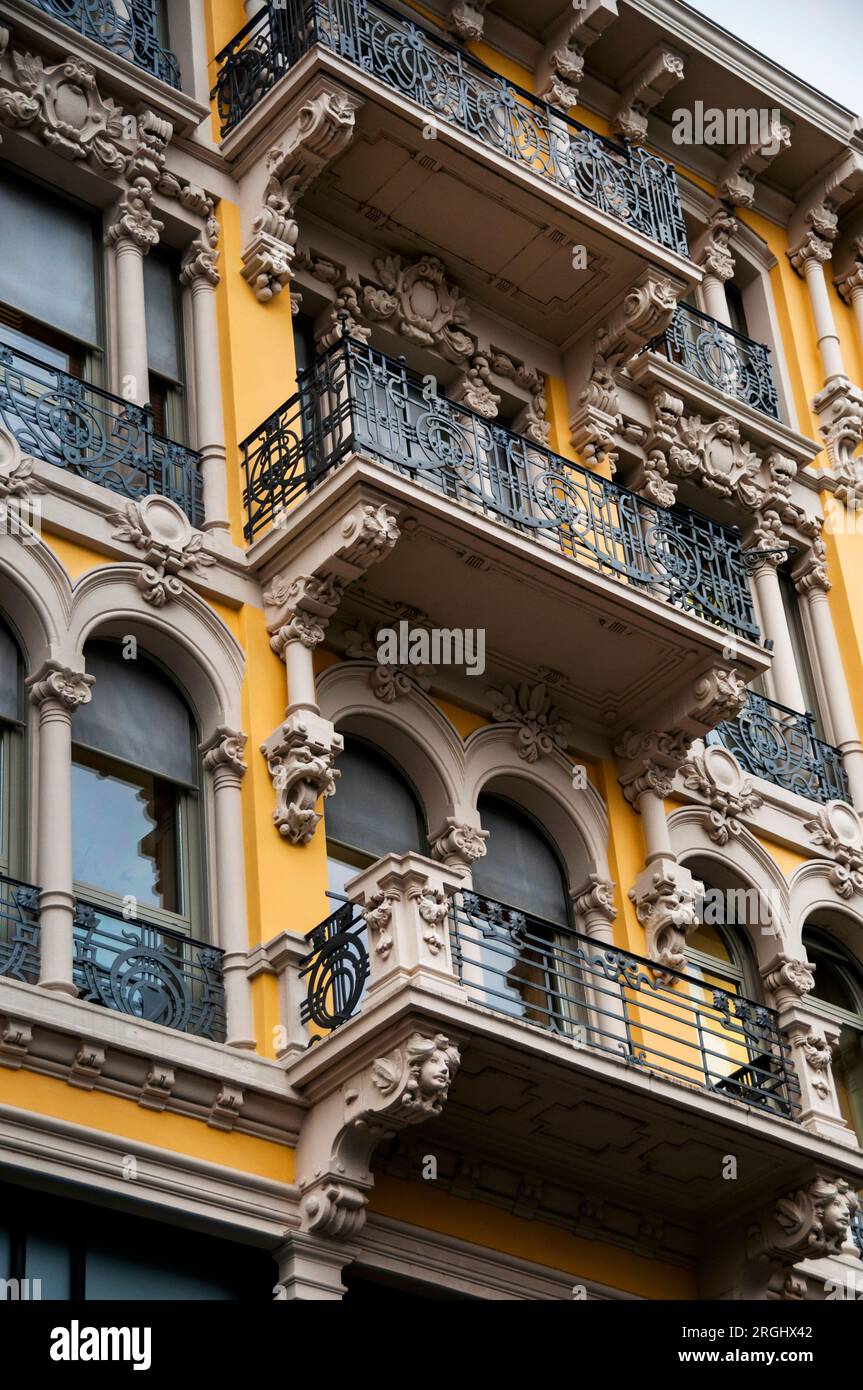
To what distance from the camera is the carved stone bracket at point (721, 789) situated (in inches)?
778

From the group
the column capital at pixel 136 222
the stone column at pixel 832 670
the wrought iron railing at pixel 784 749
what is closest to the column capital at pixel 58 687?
the column capital at pixel 136 222

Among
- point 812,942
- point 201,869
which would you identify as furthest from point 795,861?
point 201,869

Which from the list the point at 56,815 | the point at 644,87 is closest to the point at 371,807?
the point at 56,815

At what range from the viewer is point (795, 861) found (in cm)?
2047

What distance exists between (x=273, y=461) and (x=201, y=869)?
349cm

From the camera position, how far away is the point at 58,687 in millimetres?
15648

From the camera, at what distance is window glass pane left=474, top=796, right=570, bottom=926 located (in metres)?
18.2

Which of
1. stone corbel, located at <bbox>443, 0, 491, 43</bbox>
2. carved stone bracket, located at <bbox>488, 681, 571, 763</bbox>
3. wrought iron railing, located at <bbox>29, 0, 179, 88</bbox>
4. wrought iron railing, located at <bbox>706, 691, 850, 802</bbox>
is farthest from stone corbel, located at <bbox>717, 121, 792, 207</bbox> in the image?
carved stone bracket, located at <bbox>488, 681, 571, 763</bbox>

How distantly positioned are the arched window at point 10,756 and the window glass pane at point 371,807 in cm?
262

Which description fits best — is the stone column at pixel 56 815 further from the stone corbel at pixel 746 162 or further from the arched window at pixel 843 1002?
the stone corbel at pixel 746 162

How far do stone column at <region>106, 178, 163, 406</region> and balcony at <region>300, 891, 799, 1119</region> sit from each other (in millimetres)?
4546

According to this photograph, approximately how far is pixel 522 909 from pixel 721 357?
25.8ft

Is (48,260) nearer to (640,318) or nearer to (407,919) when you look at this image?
(640,318)
